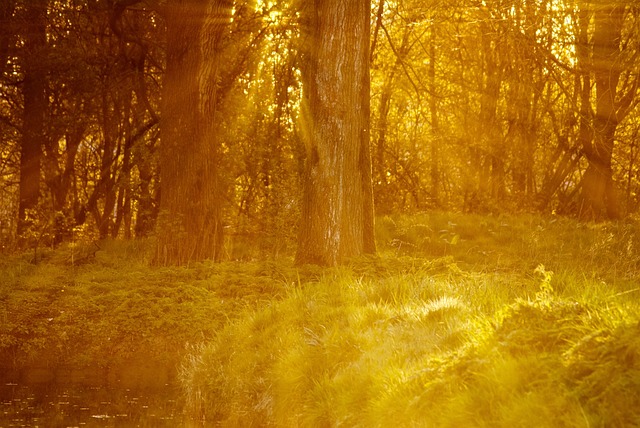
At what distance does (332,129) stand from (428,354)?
5.82m

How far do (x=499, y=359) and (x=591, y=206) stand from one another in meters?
17.4

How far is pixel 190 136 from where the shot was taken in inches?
594

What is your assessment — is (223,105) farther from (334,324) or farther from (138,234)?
(334,324)

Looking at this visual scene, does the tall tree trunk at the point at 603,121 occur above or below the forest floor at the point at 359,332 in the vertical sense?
above

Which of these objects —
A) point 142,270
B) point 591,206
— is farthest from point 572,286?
point 591,206

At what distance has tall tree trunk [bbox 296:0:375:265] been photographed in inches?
485

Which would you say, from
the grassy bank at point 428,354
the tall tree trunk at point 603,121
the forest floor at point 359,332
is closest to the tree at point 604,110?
the tall tree trunk at point 603,121

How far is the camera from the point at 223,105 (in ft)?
63.3

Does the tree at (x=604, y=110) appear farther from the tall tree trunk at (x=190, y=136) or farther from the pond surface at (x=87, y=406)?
the pond surface at (x=87, y=406)

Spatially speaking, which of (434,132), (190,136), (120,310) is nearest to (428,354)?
(120,310)

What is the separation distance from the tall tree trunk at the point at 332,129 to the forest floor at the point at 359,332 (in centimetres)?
61

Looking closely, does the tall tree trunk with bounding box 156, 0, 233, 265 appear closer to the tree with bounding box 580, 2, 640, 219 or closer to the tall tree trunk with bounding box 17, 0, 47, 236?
the tall tree trunk with bounding box 17, 0, 47, 236

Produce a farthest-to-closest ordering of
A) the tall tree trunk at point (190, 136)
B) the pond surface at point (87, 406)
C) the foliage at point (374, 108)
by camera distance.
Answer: the foliage at point (374, 108) < the tall tree trunk at point (190, 136) < the pond surface at point (87, 406)

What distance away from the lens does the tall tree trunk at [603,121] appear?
19844 millimetres
